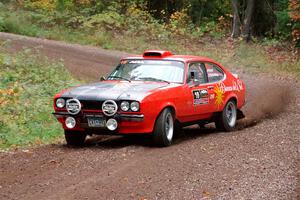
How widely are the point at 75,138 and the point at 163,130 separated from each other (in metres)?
1.65

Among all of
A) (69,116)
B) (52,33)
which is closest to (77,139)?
(69,116)

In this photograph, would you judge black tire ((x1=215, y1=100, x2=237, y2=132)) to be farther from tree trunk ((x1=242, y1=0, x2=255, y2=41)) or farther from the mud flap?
tree trunk ((x1=242, y1=0, x2=255, y2=41))

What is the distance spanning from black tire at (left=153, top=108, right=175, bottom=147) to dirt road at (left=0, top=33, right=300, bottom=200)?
0.59 feet

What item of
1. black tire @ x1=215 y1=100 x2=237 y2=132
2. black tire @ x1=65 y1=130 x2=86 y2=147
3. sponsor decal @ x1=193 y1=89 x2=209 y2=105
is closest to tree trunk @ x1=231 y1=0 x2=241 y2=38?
black tire @ x1=215 y1=100 x2=237 y2=132

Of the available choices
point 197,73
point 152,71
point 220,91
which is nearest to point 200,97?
point 197,73

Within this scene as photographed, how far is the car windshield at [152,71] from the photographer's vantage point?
10.8m

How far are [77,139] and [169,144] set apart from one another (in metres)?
1.65

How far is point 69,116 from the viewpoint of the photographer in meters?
9.85

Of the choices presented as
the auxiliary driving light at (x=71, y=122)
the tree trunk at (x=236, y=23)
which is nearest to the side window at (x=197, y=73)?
the auxiliary driving light at (x=71, y=122)

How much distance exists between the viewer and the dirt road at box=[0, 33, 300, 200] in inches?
276

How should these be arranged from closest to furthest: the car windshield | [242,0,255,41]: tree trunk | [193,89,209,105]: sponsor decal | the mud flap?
the car windshield, [193,89,209,105]: sponsor decal, the mud flap, [242,0,255,41]: tree trunk

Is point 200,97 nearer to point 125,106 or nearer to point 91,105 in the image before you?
point 125,106

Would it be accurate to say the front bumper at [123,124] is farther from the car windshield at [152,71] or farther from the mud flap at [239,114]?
the mud flap at [239,114]

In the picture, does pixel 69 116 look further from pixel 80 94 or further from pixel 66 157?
pixel 66 157
